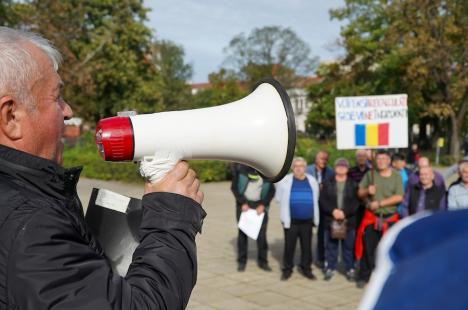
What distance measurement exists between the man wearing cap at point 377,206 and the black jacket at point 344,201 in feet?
0.35

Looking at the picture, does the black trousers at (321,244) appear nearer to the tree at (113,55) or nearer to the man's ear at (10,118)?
the man's ear at (10,118)

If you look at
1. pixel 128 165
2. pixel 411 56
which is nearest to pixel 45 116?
pixel 128 165

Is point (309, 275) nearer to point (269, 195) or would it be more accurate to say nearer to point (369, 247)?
point (369, 247)

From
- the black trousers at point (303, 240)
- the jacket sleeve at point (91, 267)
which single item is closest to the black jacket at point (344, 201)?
the black trousers at point (303, 240)

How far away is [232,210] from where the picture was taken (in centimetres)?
1159

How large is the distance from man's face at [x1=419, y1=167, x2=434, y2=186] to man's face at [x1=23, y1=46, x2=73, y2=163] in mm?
5160

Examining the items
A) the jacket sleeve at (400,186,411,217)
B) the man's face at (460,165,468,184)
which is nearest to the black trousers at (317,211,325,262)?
the jacket sleeve at (400,186,411,217)

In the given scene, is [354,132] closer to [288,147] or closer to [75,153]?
[288,147]

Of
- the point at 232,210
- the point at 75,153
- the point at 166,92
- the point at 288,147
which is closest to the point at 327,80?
the point at 166,92

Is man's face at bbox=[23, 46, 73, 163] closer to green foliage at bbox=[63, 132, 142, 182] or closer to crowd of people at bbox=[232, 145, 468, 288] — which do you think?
crowd of people at bbox=[232, 145, 468, 288]

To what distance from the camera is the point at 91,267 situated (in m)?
1.16

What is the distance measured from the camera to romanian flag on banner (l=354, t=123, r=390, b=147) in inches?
263

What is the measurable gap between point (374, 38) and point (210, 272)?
29.1 meters

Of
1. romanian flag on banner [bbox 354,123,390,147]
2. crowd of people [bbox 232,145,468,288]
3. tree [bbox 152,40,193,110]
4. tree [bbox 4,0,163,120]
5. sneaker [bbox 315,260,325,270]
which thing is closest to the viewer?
crowd of people [bbox 232,145,468,288]
